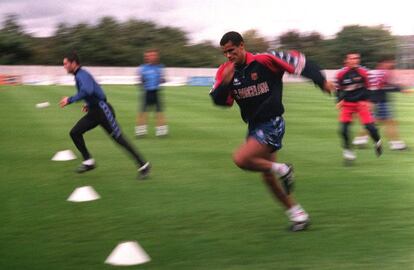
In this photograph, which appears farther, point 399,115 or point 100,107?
point 399,115

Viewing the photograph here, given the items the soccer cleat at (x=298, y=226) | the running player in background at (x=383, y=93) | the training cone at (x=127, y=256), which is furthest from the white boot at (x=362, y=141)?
the training cone at (x=127, y=256)

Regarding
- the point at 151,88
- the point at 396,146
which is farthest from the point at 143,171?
the point at 396,146

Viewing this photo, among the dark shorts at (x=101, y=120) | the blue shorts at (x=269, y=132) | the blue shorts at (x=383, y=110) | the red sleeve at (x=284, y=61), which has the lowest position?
the blue shorts at (x=383, y=110)

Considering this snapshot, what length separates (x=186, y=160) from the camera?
9.80 metres

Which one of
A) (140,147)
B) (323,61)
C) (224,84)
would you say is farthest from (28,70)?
(224,84)

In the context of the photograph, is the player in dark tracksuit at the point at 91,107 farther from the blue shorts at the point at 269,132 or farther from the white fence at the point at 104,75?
the white fence at the point at 104,75

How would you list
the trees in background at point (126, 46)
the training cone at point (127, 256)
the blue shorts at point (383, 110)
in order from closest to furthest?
the training cone at point (127, 256)
the blue shorts at point (383, 110)
the trees in background at point (126, 46)

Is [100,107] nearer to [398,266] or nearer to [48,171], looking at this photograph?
[48,171]

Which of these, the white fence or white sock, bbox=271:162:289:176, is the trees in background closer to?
the white fence

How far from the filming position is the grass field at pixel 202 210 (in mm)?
4824

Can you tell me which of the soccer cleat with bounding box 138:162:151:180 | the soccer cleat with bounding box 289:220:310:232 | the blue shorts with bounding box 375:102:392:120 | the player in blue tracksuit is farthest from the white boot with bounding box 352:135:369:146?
the soccer cleat with bounding box 289:220:310:232

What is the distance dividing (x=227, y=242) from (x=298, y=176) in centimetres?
338

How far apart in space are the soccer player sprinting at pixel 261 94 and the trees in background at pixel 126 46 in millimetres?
51916

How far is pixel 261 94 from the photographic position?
17.8ft
